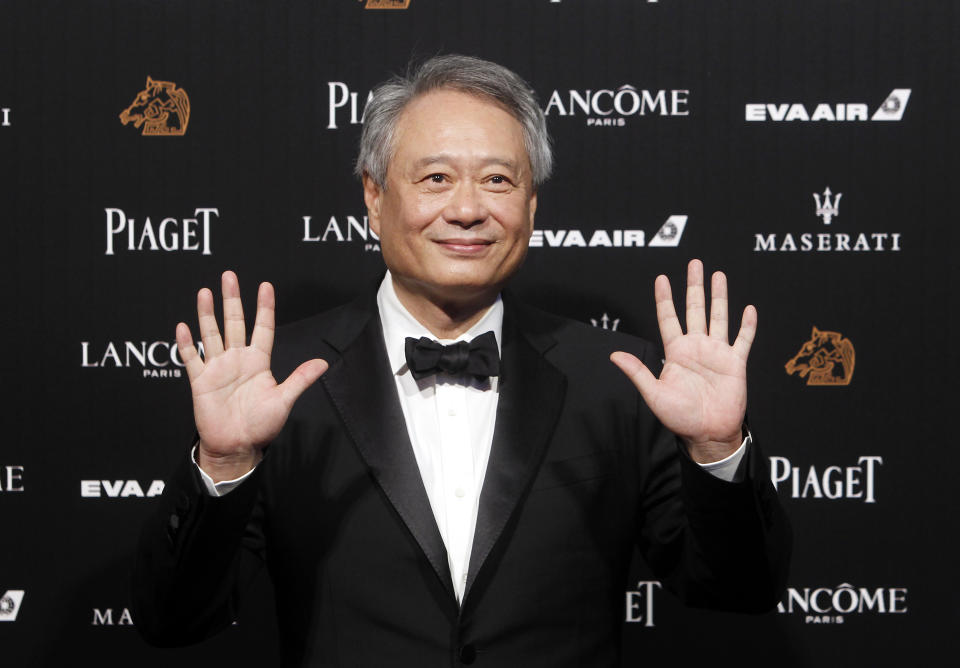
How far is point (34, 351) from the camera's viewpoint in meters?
2.64

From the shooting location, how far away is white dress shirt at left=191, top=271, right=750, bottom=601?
167 centimetres

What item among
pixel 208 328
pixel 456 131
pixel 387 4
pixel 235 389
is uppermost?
pixel 387 4

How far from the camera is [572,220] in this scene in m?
2.65

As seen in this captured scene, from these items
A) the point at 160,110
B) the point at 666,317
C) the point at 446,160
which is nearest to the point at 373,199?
the point at 446,160

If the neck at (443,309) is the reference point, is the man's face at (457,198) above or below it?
above

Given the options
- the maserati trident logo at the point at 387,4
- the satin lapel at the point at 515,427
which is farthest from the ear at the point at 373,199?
the maserati trident logo at the point at 387,4

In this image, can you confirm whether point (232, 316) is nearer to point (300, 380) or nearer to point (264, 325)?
point (264, 325)

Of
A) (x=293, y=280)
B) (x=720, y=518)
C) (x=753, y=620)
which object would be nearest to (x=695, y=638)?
(x=753, y=620)

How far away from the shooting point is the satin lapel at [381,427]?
5.21ft

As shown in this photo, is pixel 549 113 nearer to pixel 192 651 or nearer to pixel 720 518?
pixel 720 518

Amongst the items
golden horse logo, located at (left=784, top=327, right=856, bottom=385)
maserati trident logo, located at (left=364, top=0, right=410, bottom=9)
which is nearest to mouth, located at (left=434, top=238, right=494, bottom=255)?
maserati trident logo, located at (left=364, top=0, right=410, bottom=9)

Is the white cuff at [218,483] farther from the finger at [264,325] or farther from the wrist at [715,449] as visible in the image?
the wrist at [715,449]

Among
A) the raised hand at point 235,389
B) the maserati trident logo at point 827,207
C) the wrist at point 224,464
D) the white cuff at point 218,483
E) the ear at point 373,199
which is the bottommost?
the white cuff at point 218,483

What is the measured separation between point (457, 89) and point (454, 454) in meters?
0.73
